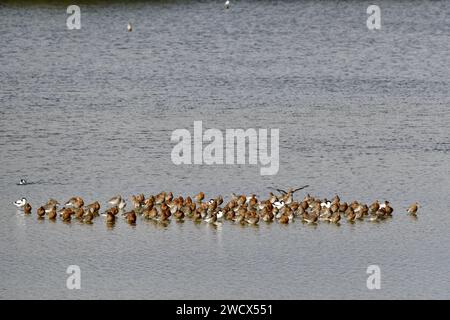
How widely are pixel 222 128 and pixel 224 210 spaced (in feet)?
24.5

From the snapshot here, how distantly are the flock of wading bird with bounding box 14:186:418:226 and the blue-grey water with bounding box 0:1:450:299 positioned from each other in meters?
0.24

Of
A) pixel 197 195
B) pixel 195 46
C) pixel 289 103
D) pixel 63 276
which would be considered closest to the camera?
pixel 63 276

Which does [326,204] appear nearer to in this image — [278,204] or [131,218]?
[278,204]

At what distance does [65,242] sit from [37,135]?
27.1 feet

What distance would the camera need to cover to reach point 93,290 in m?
19.2

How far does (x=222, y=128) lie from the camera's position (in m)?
29.9

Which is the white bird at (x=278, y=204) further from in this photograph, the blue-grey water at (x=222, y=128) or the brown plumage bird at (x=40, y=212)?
the brown plumage bird at (x=40, y=212)

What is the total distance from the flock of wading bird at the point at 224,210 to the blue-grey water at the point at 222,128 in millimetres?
237

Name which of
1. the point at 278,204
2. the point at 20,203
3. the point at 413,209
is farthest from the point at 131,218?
the point at 413,209

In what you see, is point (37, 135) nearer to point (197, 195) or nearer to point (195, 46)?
point (197, 195)

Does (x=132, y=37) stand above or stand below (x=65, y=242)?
above

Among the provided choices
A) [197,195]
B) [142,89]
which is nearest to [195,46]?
[142,89]

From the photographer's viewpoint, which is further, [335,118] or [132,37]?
[132,37]
